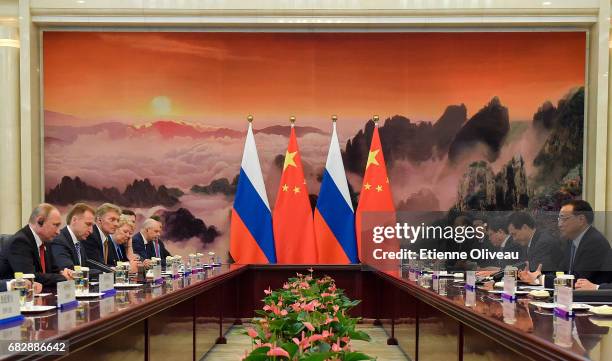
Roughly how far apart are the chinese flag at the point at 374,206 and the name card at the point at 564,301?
466 cm

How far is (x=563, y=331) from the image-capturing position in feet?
6.90

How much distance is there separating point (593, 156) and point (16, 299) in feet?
23.0

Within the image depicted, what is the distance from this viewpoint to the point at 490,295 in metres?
3.41

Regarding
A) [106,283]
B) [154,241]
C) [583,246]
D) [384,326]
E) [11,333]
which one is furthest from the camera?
[384,326]

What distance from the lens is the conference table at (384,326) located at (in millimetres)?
1996

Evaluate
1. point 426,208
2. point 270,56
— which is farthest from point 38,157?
point 426,208

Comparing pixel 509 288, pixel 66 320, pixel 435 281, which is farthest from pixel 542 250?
pixel 66 320

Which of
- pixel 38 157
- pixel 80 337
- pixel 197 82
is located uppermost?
pixel 197 82

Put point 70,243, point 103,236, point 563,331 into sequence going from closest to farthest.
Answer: point 563,331, point 70,243, point 103,236

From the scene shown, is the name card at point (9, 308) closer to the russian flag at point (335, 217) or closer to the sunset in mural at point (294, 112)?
the russian flag at point (335, 217)

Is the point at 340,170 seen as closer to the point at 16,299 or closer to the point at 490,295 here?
the point at 490,295

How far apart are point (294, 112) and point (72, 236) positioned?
13.1 ft

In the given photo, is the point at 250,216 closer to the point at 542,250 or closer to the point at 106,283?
the point at 542,250

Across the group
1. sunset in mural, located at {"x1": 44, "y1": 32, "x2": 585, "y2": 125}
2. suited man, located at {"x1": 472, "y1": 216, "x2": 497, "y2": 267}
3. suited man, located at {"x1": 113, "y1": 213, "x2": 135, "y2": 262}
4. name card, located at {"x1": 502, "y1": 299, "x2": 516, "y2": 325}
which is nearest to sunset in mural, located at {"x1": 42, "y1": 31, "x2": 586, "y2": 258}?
sunset in mural, located at {"x1": 44, "y1": 32, "x2": 585, "y2": 125}
